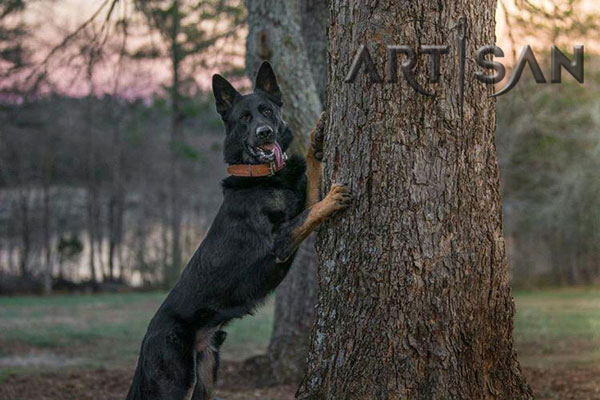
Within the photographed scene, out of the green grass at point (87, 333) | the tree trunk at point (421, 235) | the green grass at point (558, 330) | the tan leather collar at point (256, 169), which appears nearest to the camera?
the tree trunk at point (421, 235)

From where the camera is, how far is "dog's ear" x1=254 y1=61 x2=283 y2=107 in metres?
5.30

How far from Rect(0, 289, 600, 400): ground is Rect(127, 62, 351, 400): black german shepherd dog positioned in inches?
94.2

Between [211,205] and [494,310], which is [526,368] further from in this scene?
[211,205]

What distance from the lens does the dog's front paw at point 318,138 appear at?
4.62 metres

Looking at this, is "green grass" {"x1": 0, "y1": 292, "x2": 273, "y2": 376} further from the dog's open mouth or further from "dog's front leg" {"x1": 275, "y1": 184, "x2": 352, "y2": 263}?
"dog's front leg" {"x1": 275, "y1": 184, "x2": 352, "y2": 263}

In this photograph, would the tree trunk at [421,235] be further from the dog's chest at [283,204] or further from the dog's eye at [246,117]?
the dog's eye at [246,117]

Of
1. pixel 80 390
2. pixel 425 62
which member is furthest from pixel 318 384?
Result: pixel 80 390

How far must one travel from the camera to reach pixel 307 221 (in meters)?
4.26

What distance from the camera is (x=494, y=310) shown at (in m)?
3.89

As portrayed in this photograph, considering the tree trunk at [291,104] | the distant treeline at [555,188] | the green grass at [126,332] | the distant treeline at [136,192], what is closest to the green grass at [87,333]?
the green grass at [126,332]

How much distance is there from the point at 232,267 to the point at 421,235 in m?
1.45

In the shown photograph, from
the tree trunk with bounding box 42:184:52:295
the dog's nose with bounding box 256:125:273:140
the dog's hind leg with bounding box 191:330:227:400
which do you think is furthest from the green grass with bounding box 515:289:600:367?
the tree trunk with bounding box 42:184:52:295

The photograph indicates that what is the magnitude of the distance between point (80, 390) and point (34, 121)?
70.2 feet

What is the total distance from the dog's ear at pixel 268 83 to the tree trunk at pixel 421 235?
1.42 metres
